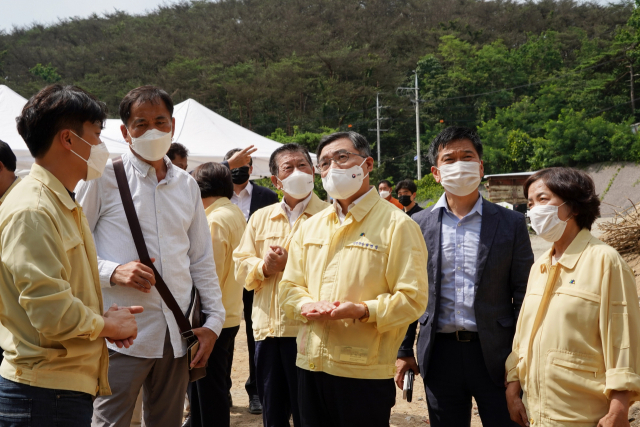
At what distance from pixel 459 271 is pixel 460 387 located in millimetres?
A: 563

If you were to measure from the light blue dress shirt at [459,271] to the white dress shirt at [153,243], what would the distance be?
111cm

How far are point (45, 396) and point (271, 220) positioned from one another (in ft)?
6.69

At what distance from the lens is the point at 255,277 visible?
346cm

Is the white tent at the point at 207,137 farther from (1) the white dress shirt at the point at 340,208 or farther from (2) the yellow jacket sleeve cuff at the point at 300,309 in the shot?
(2) the yellow jacket sleeve cuff at the point at 300,309

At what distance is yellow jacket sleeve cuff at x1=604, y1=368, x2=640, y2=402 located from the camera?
216 centimetres

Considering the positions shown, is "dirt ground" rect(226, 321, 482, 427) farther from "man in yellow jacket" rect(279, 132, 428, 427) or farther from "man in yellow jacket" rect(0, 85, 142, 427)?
"man in yellow jacket" rect(0, 85, 142, 427)

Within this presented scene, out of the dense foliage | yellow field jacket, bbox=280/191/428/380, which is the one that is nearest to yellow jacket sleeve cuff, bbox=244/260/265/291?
yellow field jacket, bbox=280/191/428/380

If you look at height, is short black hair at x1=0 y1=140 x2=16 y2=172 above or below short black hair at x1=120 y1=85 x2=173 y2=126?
below

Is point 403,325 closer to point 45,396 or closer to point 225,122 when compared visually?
point 45,396

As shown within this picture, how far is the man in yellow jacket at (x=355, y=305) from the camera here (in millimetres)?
2453

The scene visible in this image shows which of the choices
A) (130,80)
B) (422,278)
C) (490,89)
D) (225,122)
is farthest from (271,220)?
(130,80)

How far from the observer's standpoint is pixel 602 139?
105 ft

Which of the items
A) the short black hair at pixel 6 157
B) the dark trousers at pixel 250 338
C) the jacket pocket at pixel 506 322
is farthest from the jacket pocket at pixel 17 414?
the dark trousers at pixel 250 338

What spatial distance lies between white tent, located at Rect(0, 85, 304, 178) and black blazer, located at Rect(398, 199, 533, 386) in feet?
17.7
